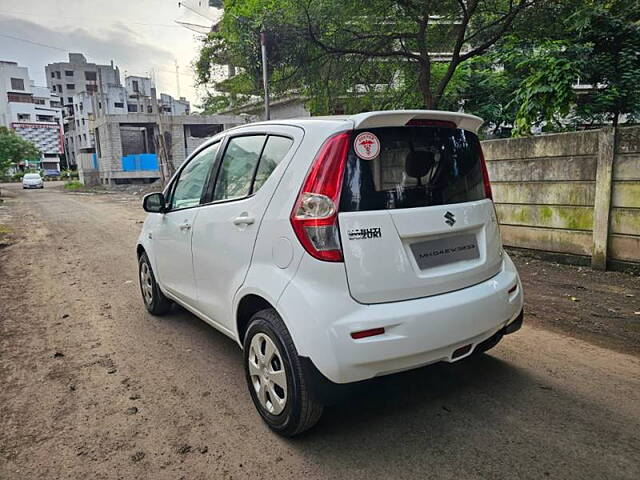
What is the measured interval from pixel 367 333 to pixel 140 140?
3943 cm

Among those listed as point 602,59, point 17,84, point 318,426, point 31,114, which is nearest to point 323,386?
point 318,426

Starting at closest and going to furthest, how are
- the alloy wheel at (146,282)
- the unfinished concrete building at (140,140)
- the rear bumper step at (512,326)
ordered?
the rear bumper step at (512,326)
the alloy wheel at (146,282)
the unfinished concrete building at (140,140)

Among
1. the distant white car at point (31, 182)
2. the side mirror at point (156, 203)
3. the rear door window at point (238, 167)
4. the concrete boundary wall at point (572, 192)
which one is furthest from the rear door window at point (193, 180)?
the distant white car at point (31, 182)

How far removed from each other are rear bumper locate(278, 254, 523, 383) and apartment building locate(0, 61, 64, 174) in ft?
272

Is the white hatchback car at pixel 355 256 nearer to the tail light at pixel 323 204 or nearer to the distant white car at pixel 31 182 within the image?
the tail light at pixel 323 204

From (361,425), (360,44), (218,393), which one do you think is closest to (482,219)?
(361,425)

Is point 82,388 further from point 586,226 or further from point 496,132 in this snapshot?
point 496,132

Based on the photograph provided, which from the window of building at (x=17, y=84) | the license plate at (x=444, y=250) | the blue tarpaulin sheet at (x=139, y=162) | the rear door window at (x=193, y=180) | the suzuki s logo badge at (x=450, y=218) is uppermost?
the window of building at (x=17, y=84)

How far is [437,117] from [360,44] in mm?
7094

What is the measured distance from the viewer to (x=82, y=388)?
3.13 m

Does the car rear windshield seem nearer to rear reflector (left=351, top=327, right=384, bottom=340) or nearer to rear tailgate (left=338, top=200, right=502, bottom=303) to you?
rear tailgate (left=338, top=200, right=502, bottom=303)

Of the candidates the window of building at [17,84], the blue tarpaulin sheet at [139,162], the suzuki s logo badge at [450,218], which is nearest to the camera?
the suzuki s logo badge at [450,218]

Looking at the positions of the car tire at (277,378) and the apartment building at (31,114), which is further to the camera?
the apartment building at (31,114)

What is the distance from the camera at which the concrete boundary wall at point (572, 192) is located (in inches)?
197
